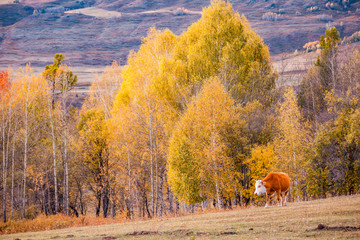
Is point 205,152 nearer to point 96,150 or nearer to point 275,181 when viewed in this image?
point 275,181

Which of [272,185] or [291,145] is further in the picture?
[291,145]

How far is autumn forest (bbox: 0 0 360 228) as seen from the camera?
1226 inches

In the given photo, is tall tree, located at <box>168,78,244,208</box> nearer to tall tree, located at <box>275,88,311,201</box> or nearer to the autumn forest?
the autumn forest

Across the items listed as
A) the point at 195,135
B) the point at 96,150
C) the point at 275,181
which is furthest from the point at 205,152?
the point at 96,150

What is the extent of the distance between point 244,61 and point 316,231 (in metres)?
28.4

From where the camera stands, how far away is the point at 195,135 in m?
32.5

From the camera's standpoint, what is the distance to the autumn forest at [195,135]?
31.1 m

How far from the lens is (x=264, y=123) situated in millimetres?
35250

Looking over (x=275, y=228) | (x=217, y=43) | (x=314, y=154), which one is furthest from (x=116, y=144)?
(x=275, y=228)

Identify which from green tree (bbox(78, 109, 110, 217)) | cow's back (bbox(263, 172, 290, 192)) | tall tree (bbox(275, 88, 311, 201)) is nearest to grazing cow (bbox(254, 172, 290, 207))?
cow's back (bbox(263, 172, 290, 192))

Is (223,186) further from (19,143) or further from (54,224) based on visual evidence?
(19,143)

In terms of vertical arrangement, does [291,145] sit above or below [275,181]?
below

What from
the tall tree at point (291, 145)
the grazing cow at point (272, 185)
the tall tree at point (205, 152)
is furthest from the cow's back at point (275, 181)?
the tall tree at point (291, 145)

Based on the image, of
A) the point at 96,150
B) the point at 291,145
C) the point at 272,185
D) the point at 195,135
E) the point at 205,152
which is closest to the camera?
the point at 272,185
